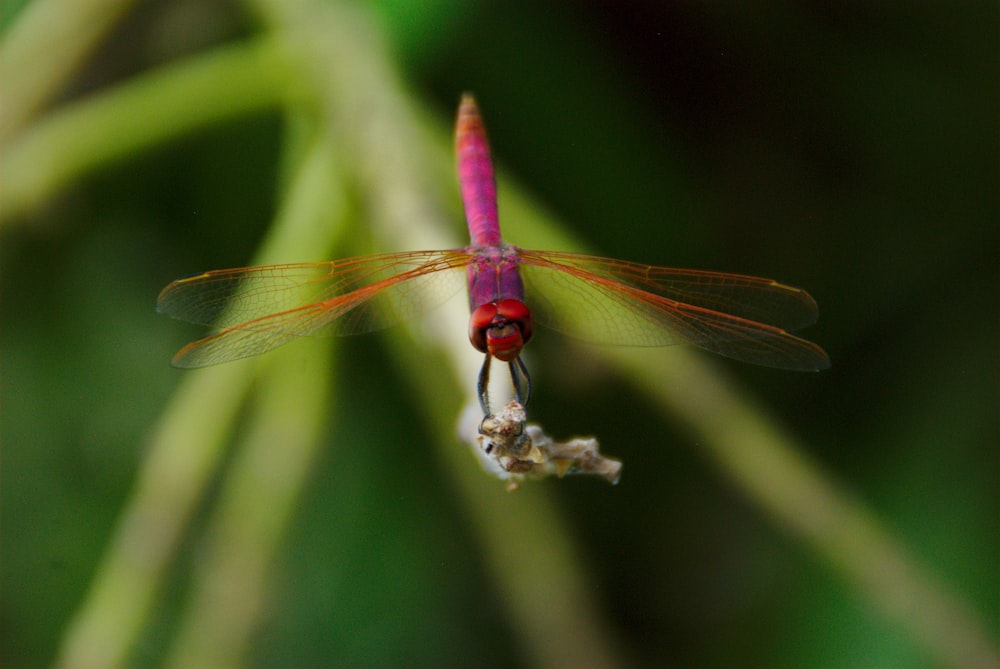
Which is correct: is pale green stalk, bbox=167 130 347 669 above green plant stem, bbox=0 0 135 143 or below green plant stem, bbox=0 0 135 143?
below

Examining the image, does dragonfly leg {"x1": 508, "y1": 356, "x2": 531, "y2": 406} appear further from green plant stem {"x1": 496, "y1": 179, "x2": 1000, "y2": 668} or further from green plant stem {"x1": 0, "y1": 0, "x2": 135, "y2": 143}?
green plant stem {"x1": 0, "y1": 0, "x2": 135, "y2": 143}

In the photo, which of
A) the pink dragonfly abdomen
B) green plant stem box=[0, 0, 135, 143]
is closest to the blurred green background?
green plant stem box=[0, 0, 135, 143]

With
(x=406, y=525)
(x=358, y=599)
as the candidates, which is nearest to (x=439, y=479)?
(x=406, y=525)

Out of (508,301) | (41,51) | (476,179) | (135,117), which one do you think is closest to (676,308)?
(508,301)

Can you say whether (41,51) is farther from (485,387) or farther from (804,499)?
(804,499)

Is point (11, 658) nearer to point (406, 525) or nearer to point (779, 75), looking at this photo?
point (406, 525)

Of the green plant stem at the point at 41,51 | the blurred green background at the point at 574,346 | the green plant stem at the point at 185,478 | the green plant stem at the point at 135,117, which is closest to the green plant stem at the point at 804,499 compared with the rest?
the blurred green background at the point at 574,346
